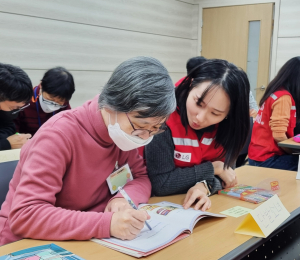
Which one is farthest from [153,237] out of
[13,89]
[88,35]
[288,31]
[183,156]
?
[288,31]

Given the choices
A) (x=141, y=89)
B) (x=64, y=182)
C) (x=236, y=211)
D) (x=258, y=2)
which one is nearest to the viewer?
(x=141, y=89)

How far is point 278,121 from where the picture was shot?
2516mm

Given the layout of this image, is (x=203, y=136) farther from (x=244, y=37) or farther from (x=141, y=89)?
(x=244, y=37)

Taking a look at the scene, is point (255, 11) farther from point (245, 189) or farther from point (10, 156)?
point (10, 156)

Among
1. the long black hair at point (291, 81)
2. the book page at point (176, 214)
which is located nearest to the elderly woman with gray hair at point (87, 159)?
the book page at point (176, 214)

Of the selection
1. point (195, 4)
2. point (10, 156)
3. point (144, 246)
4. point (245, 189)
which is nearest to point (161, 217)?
point (144, 246)

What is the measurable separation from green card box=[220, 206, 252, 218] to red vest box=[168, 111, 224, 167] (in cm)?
29

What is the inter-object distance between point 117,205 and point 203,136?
1.87 feet

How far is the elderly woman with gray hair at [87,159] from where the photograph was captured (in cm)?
95

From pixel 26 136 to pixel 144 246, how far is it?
5.58 feet

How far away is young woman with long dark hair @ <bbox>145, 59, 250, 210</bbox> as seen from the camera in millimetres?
1339

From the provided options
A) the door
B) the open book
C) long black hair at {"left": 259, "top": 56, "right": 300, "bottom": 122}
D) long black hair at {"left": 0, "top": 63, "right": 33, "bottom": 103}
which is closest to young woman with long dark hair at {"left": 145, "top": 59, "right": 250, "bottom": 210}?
the open book

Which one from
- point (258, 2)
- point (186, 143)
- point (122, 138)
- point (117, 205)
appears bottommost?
point (117, 205)

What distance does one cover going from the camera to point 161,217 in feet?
3.71
